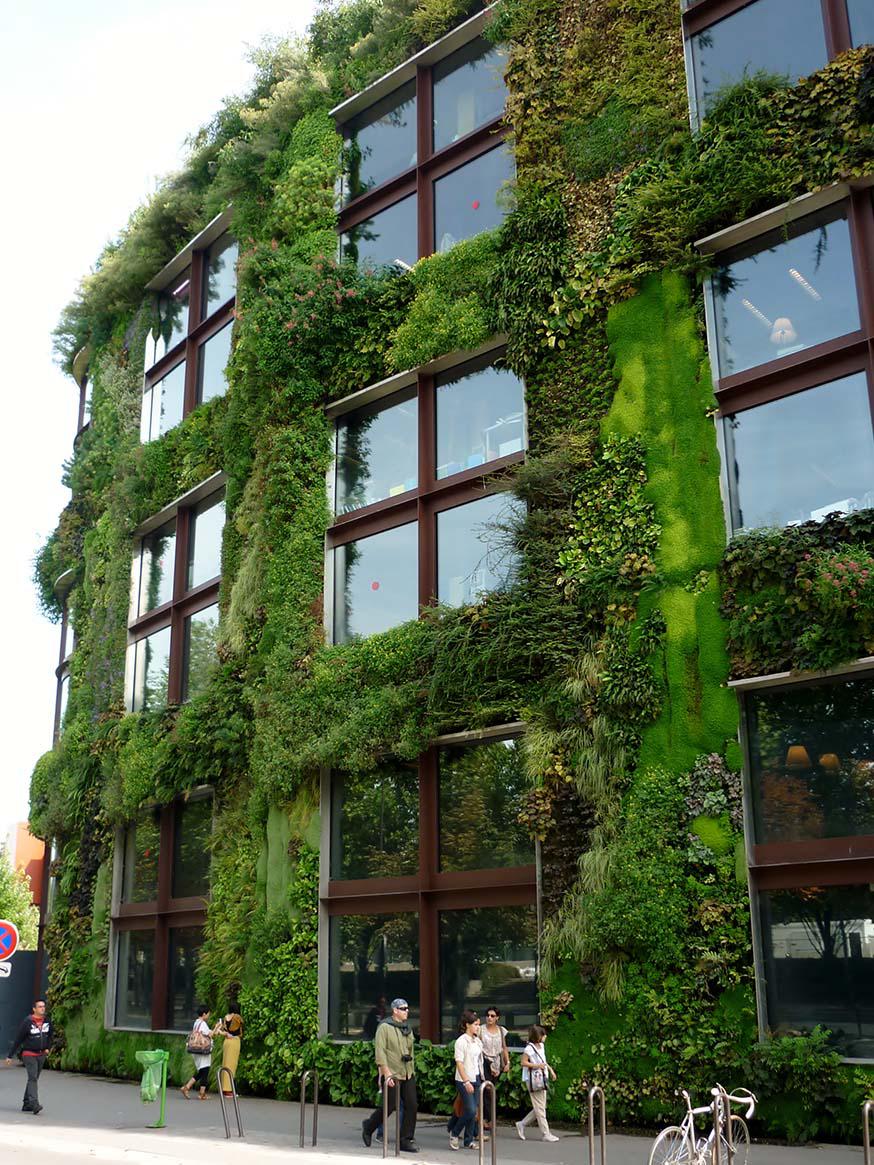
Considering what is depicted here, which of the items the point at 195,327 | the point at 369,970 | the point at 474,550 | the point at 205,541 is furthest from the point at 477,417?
the point at 195,327

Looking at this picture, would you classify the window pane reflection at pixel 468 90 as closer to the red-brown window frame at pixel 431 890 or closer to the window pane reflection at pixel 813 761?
the red-brown window frame at pixel 431 890

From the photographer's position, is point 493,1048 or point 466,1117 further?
point 493,1048

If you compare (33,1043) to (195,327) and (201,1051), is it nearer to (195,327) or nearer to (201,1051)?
(201,1051)

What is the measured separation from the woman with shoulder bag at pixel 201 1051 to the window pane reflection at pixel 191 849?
3409 millimetres

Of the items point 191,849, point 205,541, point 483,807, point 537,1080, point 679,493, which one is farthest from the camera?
point 205,541

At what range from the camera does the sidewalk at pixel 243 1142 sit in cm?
1284

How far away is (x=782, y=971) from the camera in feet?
47.0

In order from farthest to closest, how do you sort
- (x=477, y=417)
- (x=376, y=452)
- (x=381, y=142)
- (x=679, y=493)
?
(x=381, y=142)
(x=376, y=452)
(x=477, y=417)
(x=679, y=493)

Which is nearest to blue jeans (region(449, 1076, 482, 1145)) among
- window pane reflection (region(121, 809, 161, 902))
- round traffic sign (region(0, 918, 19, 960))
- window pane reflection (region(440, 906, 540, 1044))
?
window pane reflection (region(440, 906, 540, 1044))

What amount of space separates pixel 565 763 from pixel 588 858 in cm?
134

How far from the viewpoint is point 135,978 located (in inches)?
970

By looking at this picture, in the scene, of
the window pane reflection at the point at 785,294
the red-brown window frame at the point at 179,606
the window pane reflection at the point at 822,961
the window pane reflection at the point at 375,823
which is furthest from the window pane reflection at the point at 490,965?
the red-brown window frame at the point at 179,606

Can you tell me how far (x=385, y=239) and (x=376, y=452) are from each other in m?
4.14

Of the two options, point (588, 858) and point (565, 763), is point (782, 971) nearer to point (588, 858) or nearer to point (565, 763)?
point (588, 858)
